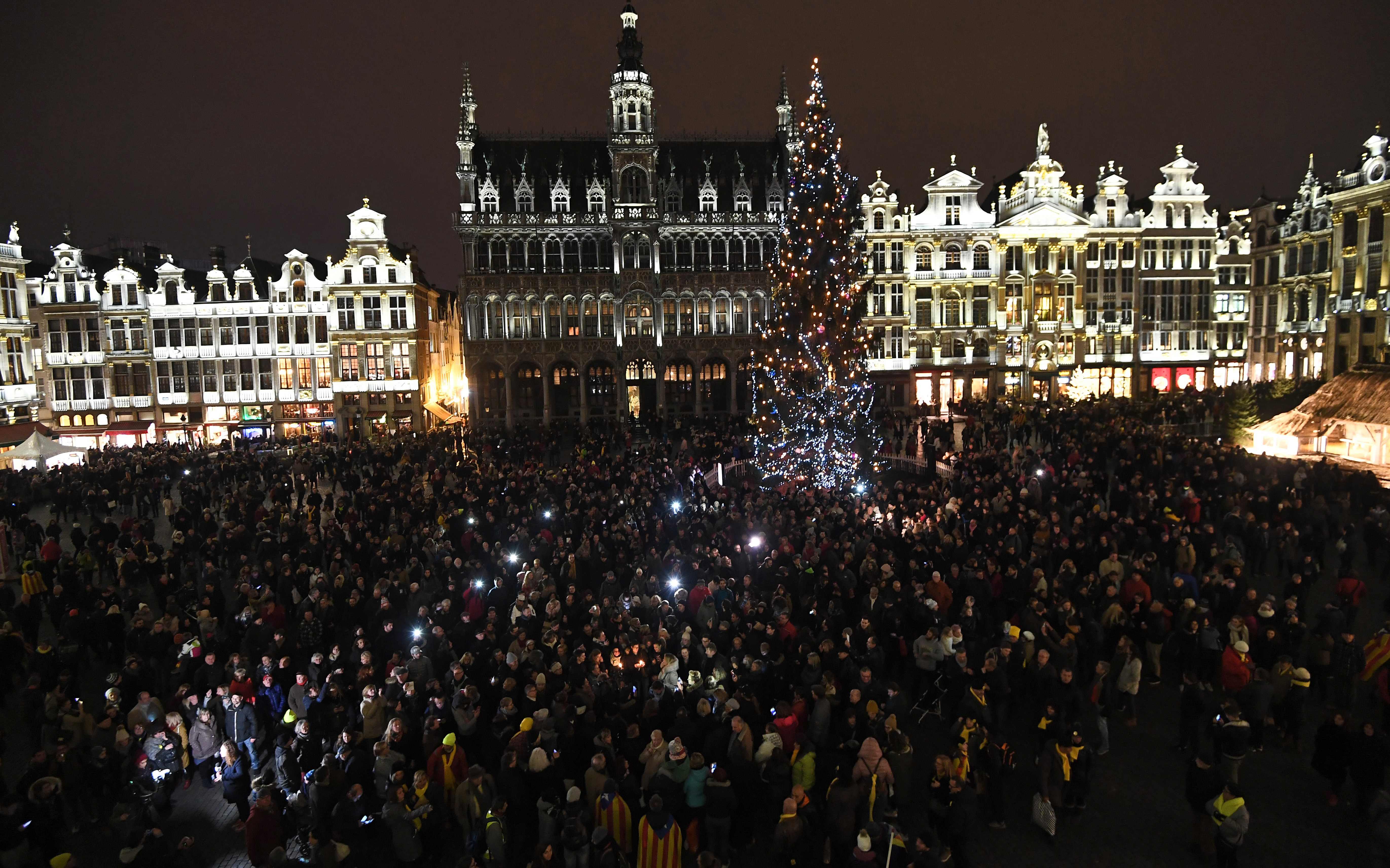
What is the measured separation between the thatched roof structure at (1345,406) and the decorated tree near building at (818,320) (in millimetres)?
17254

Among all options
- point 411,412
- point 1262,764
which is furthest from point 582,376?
point 1262,764

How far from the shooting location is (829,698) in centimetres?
868

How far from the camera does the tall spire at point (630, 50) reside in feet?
143

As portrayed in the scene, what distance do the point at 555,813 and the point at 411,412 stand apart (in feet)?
132

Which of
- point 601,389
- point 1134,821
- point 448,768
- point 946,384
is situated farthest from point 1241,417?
point 601,389

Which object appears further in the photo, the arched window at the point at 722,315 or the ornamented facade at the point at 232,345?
the arched window at the point at 722,315

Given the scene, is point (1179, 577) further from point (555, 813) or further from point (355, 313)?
point (355, 313)

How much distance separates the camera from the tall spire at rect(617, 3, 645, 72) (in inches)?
1718

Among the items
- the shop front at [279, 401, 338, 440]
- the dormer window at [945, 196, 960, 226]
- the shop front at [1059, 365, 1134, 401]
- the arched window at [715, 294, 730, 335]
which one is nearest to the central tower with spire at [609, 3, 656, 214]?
the arched window at [715, 294, 730, 335]

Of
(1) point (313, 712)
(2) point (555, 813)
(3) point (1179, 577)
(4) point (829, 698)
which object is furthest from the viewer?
(3) point (1179, 577)

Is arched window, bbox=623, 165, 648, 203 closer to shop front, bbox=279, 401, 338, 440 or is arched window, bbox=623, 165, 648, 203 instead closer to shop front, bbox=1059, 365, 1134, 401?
shop front, bbox=279, 401, 338, 440

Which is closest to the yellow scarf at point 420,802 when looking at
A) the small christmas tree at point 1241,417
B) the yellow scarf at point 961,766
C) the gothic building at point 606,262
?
the yellow scarf at point 961,766

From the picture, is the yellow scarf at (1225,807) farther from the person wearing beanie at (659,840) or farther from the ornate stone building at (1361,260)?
the ornate stone building at (1361,260)

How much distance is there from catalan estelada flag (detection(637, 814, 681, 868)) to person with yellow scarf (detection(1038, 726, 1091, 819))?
12.9 feet
